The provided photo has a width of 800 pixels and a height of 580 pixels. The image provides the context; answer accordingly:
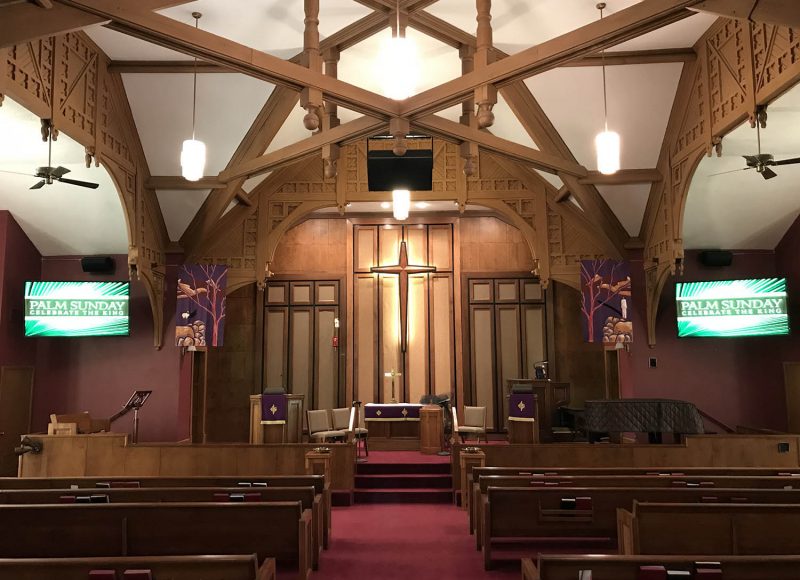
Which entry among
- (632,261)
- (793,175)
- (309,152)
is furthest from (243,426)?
(793,175)

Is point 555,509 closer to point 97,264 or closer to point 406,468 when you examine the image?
point 406,468

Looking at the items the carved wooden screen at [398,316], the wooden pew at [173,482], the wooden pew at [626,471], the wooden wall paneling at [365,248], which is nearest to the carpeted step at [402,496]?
the wooden pew at [626,471]

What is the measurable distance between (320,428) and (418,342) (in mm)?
3037

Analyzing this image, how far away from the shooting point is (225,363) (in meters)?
11.9

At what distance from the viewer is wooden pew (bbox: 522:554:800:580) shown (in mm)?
2764

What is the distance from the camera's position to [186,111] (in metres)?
8.60

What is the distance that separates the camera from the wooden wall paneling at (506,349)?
38.9 feet

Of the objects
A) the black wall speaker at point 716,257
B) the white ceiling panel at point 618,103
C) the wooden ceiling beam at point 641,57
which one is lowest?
the black wall speaker at point 716,257

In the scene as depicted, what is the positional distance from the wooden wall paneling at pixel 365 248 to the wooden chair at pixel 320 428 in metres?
3.41

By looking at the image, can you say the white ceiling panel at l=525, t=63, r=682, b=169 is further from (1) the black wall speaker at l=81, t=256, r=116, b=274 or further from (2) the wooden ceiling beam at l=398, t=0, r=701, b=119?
(1) the black wall speaker at l=81, t=256, r=116, b=274

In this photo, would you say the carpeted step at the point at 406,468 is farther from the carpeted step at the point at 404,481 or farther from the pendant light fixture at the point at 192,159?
the pendant light fixture at the point at 192,159

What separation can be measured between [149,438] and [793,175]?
9.71 m

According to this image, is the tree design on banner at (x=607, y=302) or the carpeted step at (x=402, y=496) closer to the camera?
the carpeted step at (x=402, y=496)

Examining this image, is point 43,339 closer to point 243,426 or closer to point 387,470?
point 243,426
